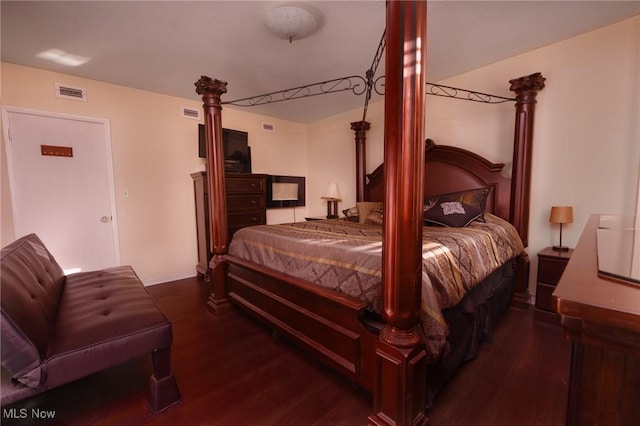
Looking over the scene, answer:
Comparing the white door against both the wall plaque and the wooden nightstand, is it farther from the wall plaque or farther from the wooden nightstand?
the wooden nightstand

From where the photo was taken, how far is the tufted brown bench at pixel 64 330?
1.14 meters

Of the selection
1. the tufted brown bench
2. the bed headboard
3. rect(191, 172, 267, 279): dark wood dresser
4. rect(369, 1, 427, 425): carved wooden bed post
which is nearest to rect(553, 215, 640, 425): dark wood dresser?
rect(369, 1, 427, 425): carved wooden bed post

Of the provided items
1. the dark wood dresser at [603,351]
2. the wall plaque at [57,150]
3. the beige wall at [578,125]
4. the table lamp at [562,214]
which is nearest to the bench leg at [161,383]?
the dark wood dresser at [603,351]

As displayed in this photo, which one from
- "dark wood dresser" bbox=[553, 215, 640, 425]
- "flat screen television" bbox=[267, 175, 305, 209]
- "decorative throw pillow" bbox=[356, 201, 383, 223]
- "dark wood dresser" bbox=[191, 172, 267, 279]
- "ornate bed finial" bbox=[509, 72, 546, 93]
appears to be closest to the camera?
"dark wood dresser" bbox=[553, 215, 640, 425]

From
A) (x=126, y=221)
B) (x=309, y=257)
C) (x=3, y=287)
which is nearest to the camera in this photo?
(x=3, y=287)

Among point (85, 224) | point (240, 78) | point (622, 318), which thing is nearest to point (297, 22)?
point (240, 78)

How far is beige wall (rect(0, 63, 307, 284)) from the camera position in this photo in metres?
2.96

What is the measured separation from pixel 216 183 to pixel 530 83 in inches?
124

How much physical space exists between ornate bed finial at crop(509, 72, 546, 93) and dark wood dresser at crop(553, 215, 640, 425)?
2630mm

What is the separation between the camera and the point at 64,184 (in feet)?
10.2

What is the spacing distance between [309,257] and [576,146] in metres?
2.74

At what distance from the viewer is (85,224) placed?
Answer: 3244mm

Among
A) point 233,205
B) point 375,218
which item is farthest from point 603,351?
point 233,205

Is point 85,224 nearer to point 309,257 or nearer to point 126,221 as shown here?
point 126,221
